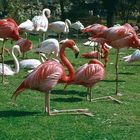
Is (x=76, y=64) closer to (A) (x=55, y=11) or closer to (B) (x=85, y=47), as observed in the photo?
(B) (x=85, y=47)

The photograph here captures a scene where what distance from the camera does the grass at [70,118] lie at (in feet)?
21.1

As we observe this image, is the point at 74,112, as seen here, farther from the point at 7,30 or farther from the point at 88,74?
the point at 7,30

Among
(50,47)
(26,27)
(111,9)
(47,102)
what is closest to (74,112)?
(47,102)

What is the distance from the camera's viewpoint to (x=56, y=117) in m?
7.33

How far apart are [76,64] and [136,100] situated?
17.9 feet

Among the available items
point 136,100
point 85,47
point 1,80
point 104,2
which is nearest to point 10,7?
point 104,2

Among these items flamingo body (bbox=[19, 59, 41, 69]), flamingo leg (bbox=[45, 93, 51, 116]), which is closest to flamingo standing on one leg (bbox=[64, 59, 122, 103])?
flamingo leg (bbox=[45, 93, 51, 116])

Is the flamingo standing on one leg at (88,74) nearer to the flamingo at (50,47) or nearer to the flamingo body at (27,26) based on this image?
the flamingo at (50,47)

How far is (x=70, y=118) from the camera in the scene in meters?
7.29

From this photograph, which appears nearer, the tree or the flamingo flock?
the flamingo flock

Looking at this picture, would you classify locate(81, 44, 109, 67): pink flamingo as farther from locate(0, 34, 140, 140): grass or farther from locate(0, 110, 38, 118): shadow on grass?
locate(0, 110, 38, 118): shadow on grass

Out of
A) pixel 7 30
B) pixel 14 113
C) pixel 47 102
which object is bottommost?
pixel 14 113

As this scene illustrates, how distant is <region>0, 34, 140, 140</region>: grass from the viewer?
6.42m

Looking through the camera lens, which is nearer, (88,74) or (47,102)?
(47,102)
